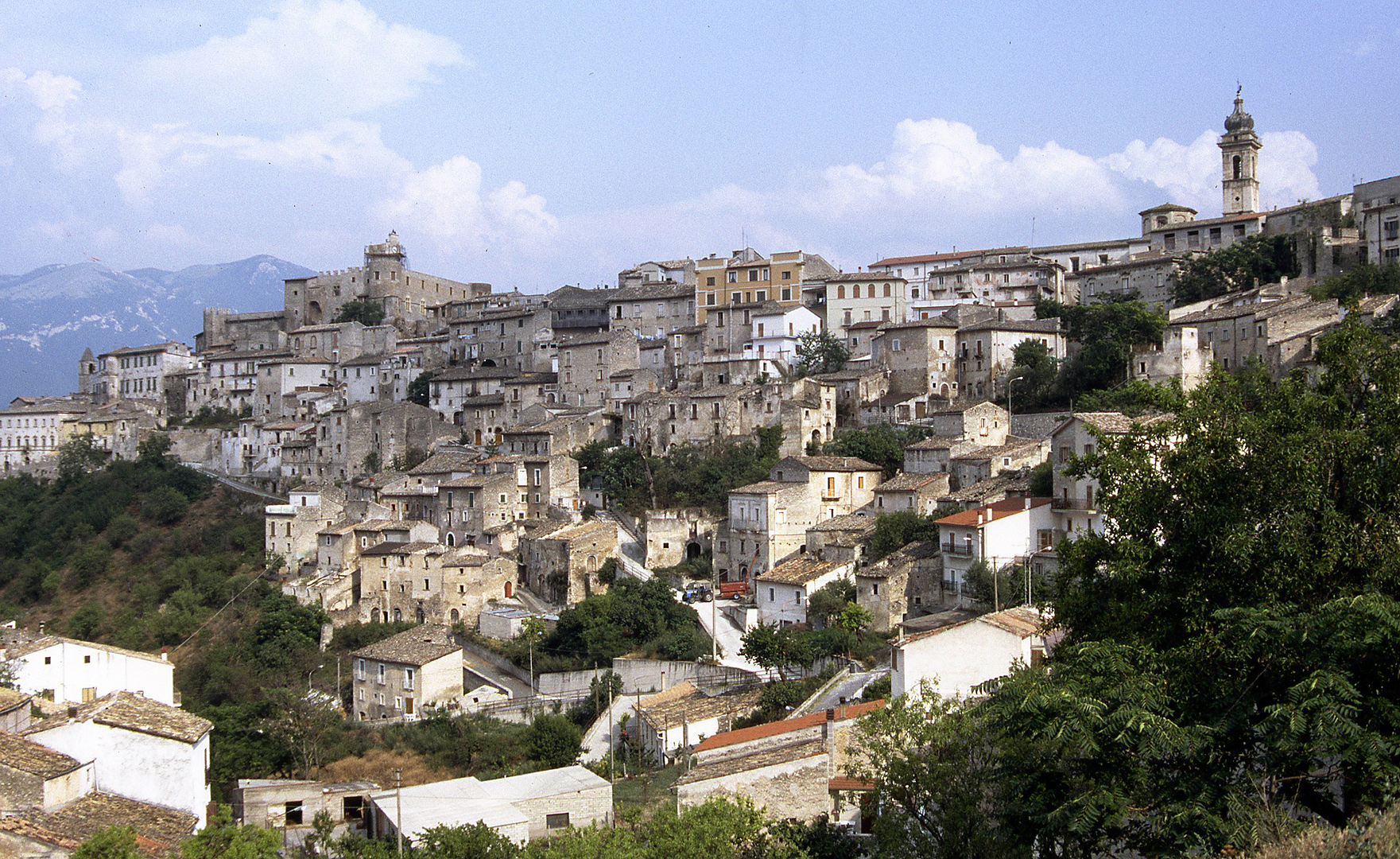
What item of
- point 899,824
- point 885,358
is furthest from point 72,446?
point 899,824

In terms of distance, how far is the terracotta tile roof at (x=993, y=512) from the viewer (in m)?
34.1

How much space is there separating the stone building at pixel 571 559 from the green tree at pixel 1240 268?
1103 inches

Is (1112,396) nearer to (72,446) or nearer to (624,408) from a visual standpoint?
(624,408)

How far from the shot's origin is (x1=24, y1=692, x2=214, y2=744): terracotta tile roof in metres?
21.1

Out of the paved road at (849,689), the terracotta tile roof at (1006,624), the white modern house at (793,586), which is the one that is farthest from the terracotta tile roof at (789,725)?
the white modern house at (793,586)

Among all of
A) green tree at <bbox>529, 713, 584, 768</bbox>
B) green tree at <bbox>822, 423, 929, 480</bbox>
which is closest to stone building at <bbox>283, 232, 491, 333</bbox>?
green tree at <bbox>822, 423, 929, 480</bbox>

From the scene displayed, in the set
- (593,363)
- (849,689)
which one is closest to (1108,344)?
(593,363)

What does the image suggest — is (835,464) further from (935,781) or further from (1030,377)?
(935,781)

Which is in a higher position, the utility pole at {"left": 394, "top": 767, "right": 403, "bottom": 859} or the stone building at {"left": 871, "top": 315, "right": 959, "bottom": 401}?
the stone building at {"left": 871, "top": 315, "right": 959, "bottom": 401}

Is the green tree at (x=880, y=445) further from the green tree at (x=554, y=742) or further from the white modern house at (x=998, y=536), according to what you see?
the green tree at (x=554, y=742)

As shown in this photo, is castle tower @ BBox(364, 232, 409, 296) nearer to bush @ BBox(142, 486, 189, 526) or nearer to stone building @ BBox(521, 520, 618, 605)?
bush @ BBox(142, 486, 189, 526)

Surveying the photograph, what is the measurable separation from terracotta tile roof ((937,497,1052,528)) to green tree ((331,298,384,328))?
165 feet

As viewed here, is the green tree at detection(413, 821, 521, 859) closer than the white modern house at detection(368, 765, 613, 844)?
Yes

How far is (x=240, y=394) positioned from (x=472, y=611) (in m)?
34.3
